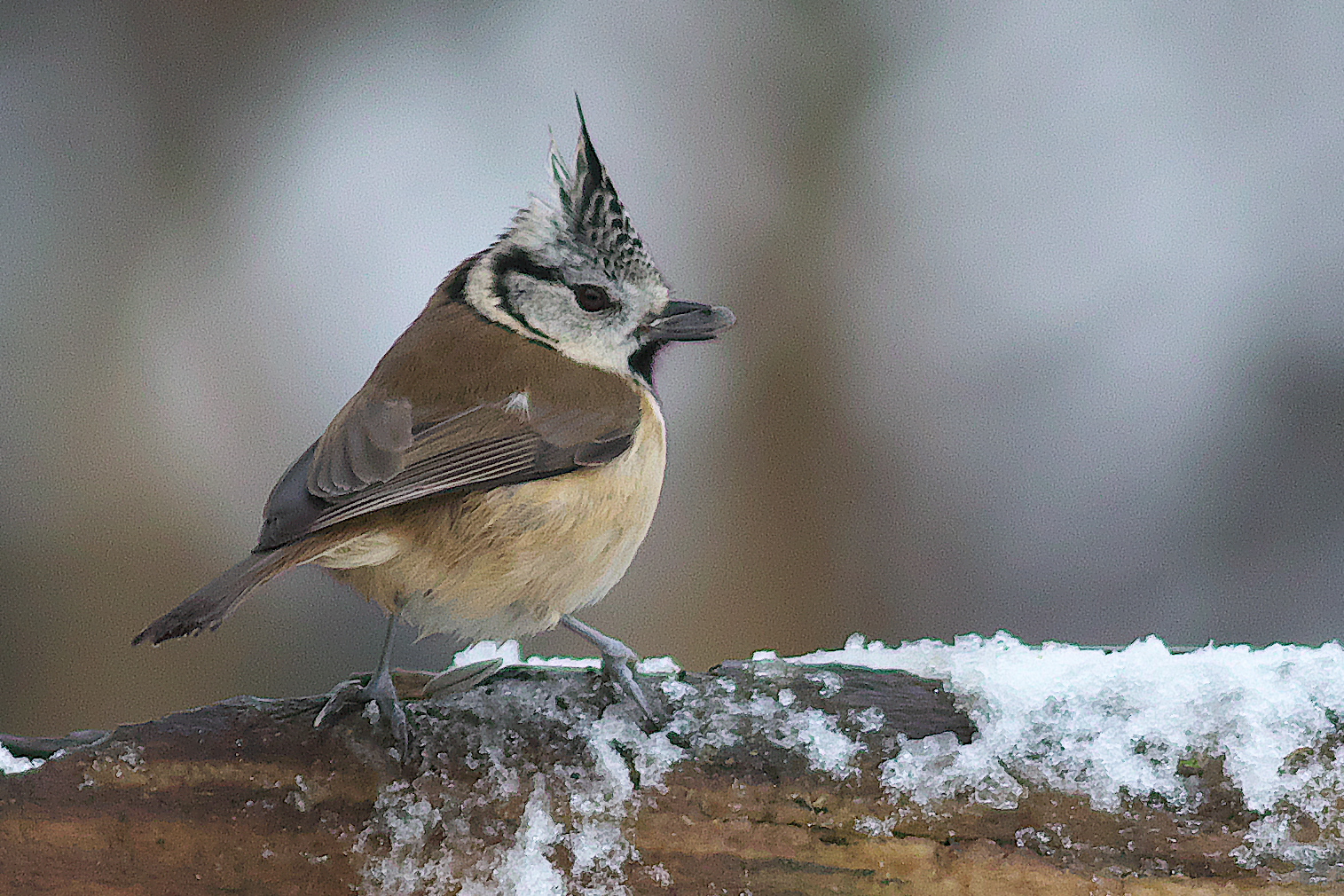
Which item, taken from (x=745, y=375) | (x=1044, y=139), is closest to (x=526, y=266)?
(x=745, y=375)

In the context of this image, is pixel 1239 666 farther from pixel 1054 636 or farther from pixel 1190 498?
pixel 1190 498

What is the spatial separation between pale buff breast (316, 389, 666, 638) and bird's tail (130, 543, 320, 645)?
7cm

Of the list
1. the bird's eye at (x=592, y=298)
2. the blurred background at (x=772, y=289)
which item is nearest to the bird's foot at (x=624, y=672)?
the bird's eye at (x=592, y=298)

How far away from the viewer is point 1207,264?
3791 mm

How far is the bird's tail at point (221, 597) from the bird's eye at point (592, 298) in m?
0.68

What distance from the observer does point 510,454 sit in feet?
6.05

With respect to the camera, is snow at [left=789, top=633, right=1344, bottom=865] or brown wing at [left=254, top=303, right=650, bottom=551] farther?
brown wing at [left=254, top=303, right=650, bottom=551]

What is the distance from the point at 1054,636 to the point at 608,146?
6.88 feet

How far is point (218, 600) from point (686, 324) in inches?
37.4

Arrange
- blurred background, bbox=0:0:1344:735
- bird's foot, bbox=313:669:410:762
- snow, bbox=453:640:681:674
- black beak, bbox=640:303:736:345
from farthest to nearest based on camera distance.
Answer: blurred background, bbox=0:0:1344:735
black beak, bbox=640:303:736:345
snow, bbox=453:640:681:674
bird's foot, bbox=313:669:410:762

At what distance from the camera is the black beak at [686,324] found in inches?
82.5

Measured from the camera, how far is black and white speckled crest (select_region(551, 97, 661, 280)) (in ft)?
6.55

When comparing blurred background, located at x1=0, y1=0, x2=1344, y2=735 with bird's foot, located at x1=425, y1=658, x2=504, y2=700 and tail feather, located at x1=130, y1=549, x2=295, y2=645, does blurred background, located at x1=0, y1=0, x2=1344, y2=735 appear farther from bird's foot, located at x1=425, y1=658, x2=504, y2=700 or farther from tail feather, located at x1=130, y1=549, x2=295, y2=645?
tail feather, located at x1=130, y1=549, x2=295, y2=645

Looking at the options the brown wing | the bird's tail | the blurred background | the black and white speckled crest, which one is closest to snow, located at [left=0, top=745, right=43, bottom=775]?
the bird's tail
